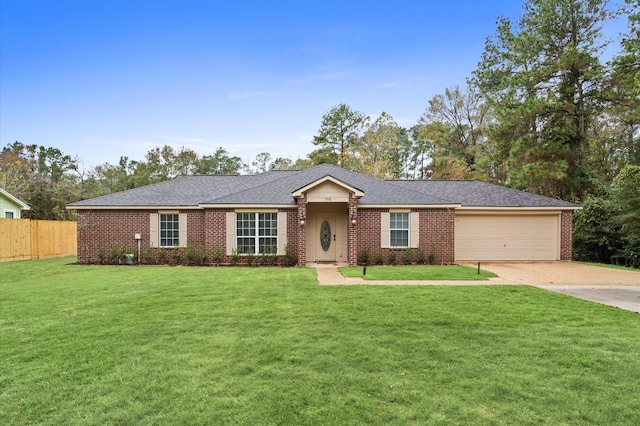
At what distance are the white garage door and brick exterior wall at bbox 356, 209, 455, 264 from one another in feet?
4.91

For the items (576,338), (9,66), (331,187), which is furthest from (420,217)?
(9,66)

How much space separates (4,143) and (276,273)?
149ft

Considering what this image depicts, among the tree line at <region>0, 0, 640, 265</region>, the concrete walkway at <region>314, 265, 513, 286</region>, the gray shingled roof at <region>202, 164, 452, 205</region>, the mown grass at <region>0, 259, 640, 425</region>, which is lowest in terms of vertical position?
the concrete walkway at <region>314, 265, 513, 286</region>

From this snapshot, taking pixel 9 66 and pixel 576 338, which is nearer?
pixel 576 338

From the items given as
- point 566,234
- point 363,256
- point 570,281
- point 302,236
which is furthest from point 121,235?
point 566,234

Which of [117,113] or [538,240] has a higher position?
[117,113]

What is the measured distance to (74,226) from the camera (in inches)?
816

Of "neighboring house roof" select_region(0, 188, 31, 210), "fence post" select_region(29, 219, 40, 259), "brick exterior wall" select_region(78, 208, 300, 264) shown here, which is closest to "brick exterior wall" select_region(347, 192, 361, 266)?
"brick exterior wall" select_region(78, 208, 300, 264)

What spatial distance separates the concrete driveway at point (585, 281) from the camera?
781 cm

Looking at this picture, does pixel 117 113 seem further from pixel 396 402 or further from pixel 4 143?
pixel 4 143

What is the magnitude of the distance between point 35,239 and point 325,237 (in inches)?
594

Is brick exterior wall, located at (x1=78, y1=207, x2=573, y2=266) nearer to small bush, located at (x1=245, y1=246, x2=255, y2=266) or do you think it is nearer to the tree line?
small bush, located at (x1=245, y1=246, x2=255, y2=266)

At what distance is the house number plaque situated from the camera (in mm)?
14812

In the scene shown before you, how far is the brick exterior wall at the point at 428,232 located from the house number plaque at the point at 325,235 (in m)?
1.33
